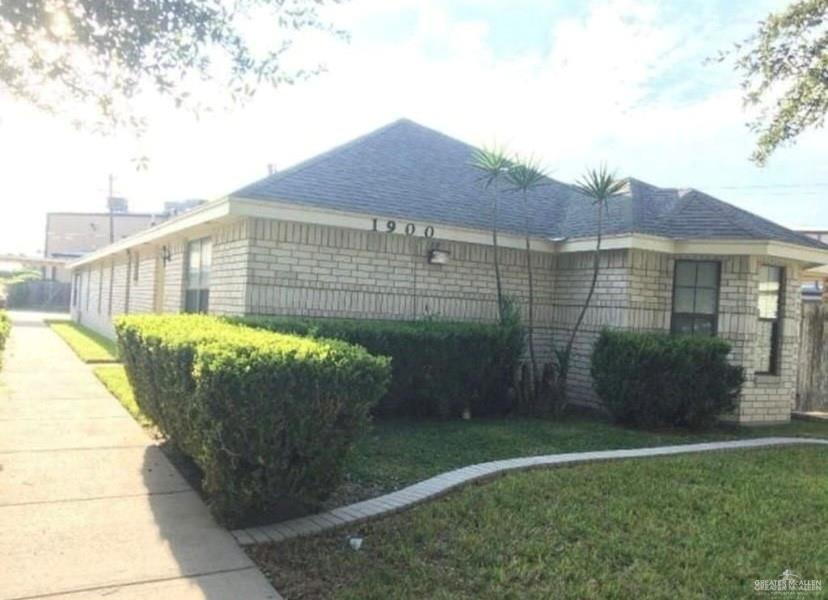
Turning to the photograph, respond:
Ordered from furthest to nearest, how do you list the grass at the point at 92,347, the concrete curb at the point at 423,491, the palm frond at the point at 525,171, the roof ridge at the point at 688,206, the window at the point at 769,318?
the grass at the point at 92,347, the roof ridge at the point at 688,206, the window at the point at 769,318, the palm frond at the point at 525,171, the concrete curb at the point at 423,491

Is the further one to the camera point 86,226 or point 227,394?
point 86,226

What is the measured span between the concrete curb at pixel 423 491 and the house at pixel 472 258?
123 inches

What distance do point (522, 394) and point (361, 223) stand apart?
357 cm

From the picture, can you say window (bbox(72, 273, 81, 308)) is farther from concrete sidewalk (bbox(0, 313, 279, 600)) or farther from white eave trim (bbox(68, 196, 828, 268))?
concrete sidewalk (bbox(0, 313, 279, 600))

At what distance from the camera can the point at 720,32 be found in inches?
450

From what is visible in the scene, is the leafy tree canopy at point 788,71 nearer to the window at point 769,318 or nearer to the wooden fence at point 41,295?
the window at point 769,318

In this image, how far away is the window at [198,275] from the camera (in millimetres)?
10938

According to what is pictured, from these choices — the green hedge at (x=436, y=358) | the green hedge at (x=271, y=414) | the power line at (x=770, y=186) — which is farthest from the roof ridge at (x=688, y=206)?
the power line at (x=770, y=186)

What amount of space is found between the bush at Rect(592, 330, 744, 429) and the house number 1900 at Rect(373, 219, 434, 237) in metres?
3.23

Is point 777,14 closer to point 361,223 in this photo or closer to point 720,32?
point 720,32

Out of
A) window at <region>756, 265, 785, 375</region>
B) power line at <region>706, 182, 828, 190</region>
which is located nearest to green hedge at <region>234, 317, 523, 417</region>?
window at <region>756, 265, 785, 375</region>

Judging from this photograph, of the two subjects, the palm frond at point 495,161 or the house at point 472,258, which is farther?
the palm frond at point 495,161

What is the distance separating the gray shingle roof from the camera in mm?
9672

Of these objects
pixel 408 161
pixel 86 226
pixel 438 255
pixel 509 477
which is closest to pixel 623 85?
pixel 408 161
